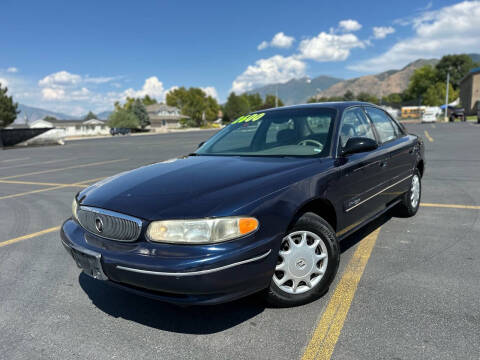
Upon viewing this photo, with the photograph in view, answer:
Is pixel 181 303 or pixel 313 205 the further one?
pixel 313 205

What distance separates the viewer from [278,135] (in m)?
3.56

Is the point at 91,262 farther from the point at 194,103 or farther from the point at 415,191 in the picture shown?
the point at 194,103

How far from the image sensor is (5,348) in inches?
89.7

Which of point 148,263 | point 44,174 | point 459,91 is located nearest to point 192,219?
point 148,263

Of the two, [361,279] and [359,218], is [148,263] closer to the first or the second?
[361,279]

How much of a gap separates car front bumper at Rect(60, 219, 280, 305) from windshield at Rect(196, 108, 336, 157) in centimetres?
119

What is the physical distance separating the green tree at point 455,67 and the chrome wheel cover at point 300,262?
117 metres

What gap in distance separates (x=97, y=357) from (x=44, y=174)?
980cm

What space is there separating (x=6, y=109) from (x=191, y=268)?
3050 inches

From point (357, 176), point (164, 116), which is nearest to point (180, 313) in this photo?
point (357, 176)

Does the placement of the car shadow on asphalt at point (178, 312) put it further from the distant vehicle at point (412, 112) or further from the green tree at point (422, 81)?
the green tree at point (422, 81)

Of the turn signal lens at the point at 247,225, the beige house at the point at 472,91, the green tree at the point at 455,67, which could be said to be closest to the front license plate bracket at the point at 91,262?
the turn signal lens at the point at 247,225

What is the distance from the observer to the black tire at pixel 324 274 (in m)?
2.47

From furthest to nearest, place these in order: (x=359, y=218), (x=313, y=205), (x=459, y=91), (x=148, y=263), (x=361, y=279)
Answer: (x=459, y=91)
(x=359, y=218)
(x=361, y=279)
(x=313, y=205)
(x=148, y=263)
